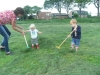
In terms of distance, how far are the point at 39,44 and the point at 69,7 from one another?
235 feet

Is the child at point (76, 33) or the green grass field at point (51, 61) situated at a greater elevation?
the child at point (76, 33)

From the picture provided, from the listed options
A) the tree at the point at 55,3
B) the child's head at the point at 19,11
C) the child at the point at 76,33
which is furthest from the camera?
the tree at the point at 55,3

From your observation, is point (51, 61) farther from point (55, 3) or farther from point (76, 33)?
point (55, 3)

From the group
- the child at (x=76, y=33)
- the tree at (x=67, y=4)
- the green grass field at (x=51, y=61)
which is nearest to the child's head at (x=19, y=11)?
the green grass field at (x=51, y=61)

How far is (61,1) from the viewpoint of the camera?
75.7 m

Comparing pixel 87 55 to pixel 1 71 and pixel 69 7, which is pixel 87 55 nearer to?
pixel 1 71

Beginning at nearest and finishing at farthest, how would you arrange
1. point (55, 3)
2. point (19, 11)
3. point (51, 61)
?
1. point (51, 61)
2. point (19, 11)
3. point (55, 3)

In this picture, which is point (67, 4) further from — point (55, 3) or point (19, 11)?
point (19, 11)

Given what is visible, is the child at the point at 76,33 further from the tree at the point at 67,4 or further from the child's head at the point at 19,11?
the tree at the point at 67,4

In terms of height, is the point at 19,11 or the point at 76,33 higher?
the point at 19,11

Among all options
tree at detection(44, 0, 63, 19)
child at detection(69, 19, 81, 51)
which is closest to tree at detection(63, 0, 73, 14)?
tree at detection(44, 0, 63, 19)

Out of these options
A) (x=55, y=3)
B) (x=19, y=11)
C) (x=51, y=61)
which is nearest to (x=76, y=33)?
(x=51, y=61)

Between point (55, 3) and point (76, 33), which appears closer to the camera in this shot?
point (76, 33)

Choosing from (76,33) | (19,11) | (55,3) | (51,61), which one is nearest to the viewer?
(51,61)
